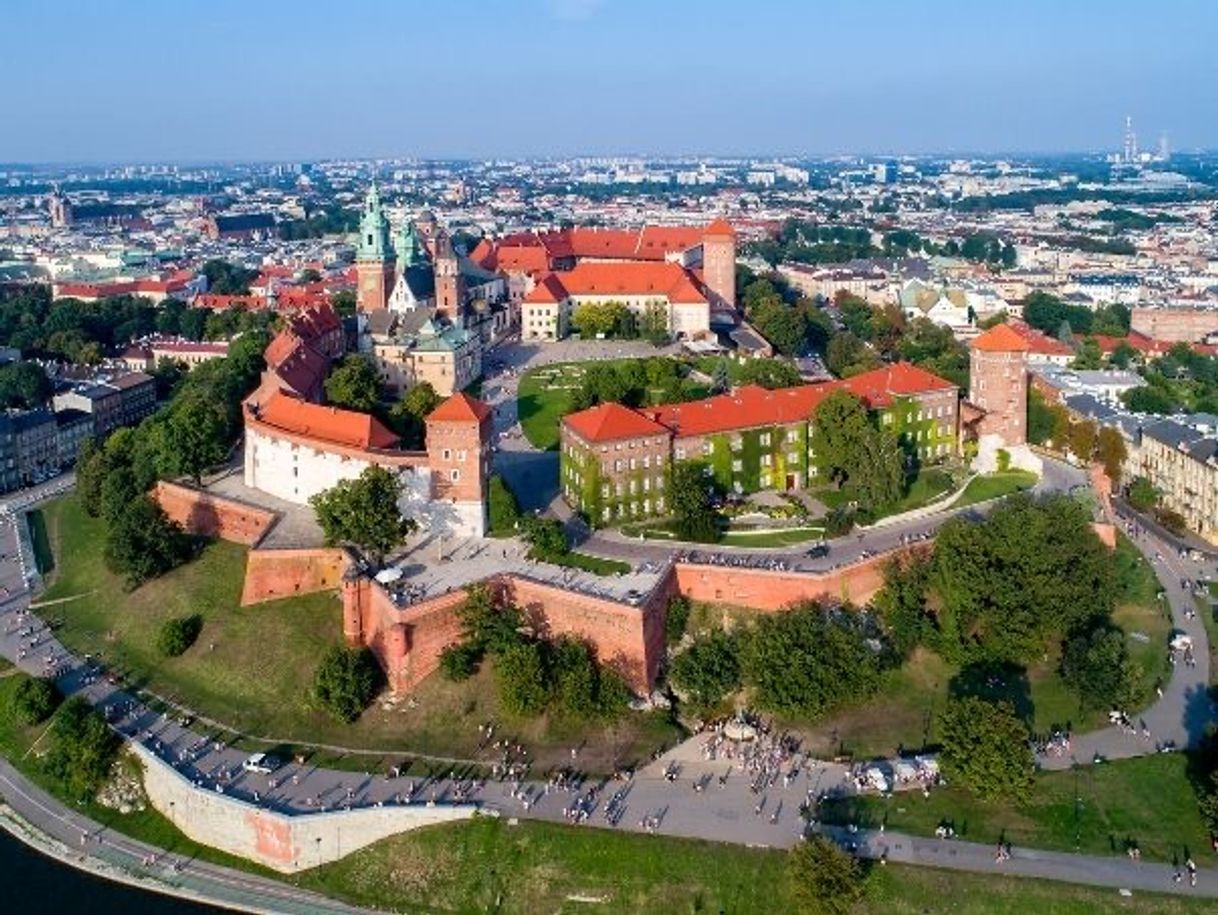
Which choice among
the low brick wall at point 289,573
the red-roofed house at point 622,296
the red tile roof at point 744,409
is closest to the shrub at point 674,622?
the red tile roof at point 744,409

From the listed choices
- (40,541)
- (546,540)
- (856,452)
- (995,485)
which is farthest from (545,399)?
(40,541)

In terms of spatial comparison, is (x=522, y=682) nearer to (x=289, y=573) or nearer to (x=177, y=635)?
(x=289, y=573)

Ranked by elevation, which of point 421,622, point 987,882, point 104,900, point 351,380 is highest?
point 351,380

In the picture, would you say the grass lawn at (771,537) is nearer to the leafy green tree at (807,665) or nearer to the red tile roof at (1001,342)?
the leafy green tree at (807,665)

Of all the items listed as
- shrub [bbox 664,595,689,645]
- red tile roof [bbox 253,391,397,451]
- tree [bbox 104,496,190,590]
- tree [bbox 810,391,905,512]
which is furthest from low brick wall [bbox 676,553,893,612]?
tree [bbox 104,496,190,590]

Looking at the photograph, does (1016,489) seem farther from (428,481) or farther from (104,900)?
(104,900)

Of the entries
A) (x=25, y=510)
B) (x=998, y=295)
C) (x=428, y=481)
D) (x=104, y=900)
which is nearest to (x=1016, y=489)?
(x=428, y=481)
